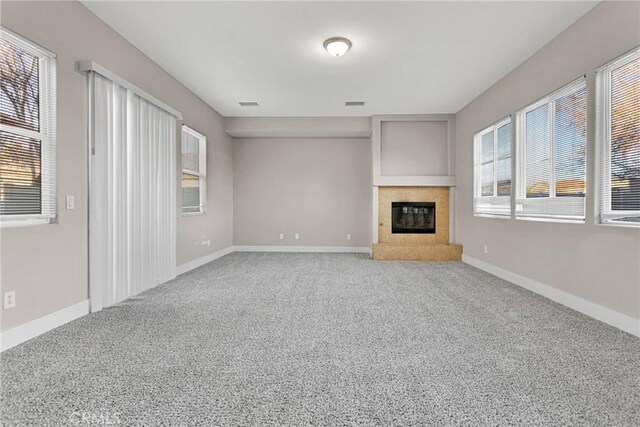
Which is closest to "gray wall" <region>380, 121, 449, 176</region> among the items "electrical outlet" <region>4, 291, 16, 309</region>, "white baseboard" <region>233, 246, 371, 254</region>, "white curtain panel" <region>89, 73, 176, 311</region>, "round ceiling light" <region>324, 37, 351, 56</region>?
"white baseboard" <region>233, 246, 371, 254</region>

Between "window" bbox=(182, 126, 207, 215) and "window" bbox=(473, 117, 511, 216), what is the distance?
4.99 meters

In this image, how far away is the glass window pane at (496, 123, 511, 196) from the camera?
4.59 m

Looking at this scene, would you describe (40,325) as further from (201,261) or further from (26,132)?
(201,261)

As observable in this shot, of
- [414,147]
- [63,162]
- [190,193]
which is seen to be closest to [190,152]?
[190,193]

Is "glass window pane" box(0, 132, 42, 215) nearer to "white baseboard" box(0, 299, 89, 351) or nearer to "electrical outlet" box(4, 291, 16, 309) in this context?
"electrical outlet" box(4, 291, 16, 309)

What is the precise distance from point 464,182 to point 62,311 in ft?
20.3

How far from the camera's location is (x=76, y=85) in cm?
286

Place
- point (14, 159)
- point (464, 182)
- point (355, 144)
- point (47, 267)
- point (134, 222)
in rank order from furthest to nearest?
point (355, 144)
point (464, 182)
point (134, 222)
point (47, 267)
point (14, 159)

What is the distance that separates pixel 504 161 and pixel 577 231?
1.86 meters

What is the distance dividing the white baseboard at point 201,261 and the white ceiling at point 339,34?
2.88 metres

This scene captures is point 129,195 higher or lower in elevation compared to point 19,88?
lower

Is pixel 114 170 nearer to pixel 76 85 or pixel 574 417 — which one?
pixel 76 85

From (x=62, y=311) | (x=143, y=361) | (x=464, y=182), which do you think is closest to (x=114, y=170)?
(x=62, y=311)

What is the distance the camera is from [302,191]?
7.34 meters
